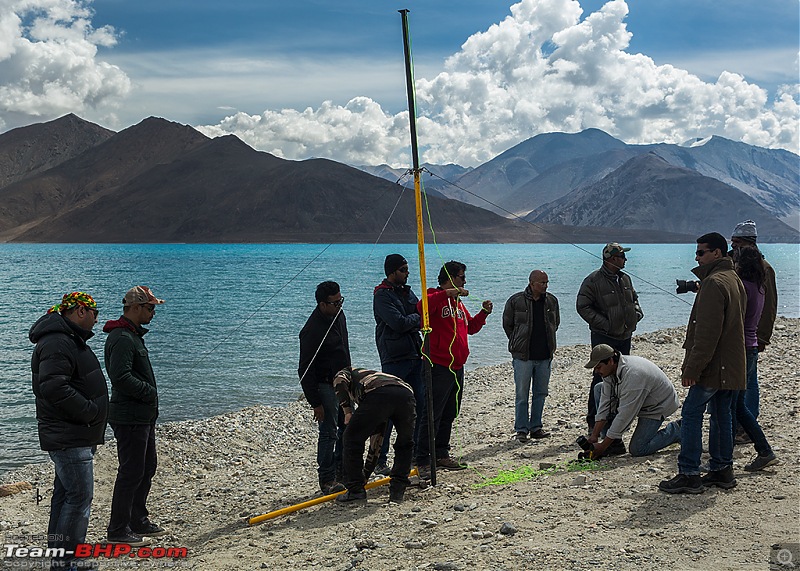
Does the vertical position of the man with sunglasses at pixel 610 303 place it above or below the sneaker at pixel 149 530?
above

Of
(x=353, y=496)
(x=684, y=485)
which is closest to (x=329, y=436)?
(x=353, y=496)

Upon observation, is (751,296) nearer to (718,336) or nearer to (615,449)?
(718,336)

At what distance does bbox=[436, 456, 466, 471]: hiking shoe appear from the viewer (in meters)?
8.59

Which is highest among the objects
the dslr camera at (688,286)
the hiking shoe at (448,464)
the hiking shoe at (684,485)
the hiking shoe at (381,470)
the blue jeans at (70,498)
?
the dslr camera at (688,286)

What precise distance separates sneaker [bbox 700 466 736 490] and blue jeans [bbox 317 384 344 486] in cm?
365

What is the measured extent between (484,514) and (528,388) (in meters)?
3.49

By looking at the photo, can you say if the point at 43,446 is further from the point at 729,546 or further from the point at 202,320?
the point at 202,320

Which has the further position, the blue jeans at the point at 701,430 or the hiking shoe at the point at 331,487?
the hiking shoe at the point at 331,487

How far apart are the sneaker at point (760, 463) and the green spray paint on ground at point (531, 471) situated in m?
1.42

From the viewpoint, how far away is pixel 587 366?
331 inches

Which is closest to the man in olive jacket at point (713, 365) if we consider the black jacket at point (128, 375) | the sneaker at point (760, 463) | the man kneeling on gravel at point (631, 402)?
the sneaker at point (760, 463)

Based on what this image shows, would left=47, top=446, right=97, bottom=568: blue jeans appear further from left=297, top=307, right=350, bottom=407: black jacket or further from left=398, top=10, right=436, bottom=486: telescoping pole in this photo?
left=398, top=10, right=436, bottom=486: telescoping pole

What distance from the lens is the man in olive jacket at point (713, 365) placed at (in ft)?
21.6

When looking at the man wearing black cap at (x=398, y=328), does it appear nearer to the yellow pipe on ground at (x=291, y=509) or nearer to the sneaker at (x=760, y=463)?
the yellow pipe on ground at (x=291, y=509)
